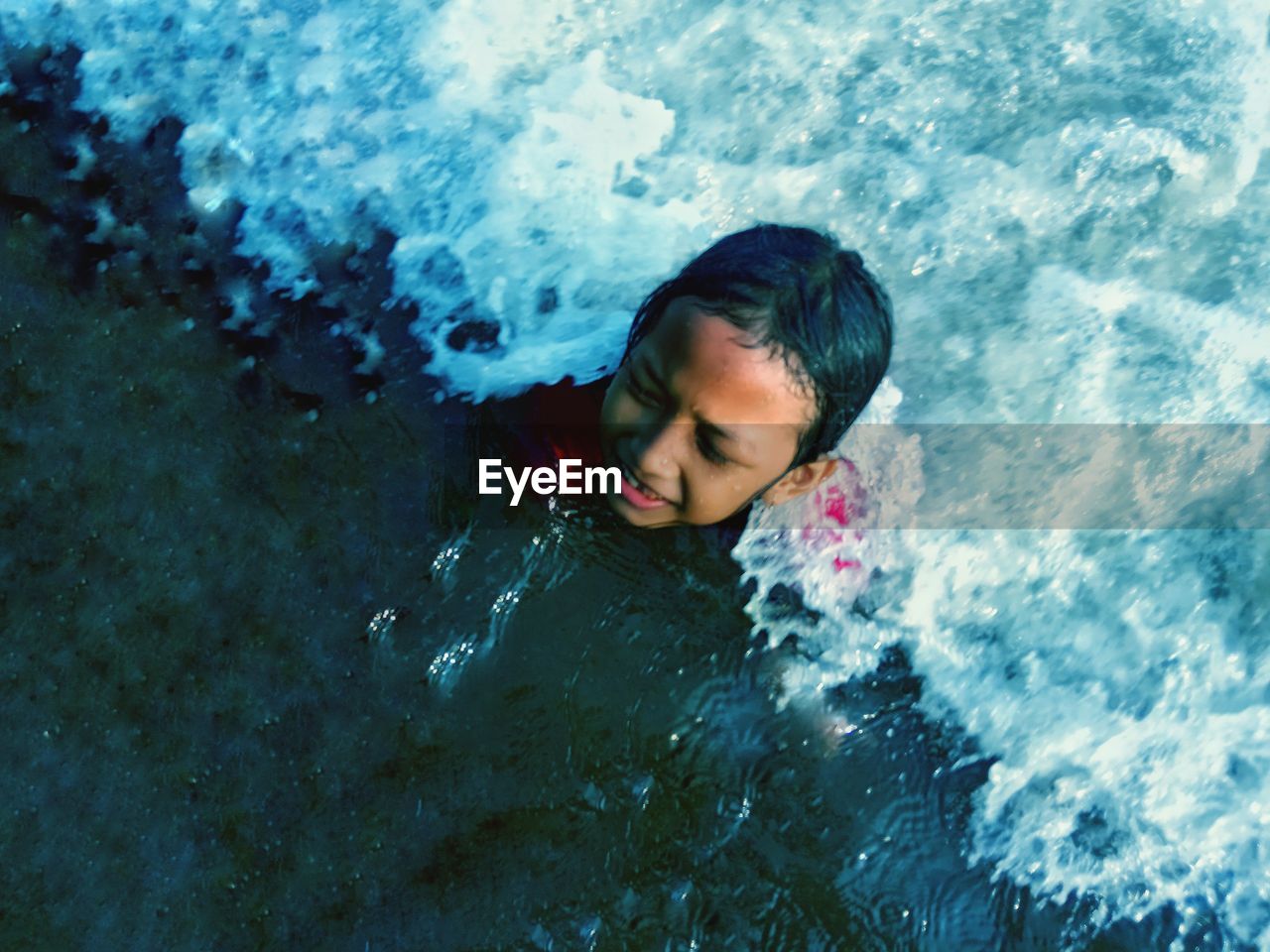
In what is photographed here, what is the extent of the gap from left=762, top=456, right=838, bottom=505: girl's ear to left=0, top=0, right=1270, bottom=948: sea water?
316 mm

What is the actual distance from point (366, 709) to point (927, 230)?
6.79ft

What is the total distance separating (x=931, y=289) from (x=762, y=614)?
117 centimetres

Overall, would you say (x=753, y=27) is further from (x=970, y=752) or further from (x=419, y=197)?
(x=970, y=752)

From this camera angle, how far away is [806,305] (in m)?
2.30

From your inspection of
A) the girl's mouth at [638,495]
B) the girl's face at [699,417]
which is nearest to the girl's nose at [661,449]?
the girl's face at [699,417]

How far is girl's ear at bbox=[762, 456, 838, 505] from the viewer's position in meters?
2.67

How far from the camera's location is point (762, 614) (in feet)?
9.83

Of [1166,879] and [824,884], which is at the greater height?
[824,884]

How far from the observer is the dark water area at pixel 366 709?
2639mm

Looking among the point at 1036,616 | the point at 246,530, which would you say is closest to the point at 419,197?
the point at 246,530

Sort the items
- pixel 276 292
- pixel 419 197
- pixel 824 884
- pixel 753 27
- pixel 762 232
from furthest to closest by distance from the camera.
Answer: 1. pixel 753 27
2. pixel 419 197
3. pixel 276 292
4. pixel 824 884
5. pixel 762 232

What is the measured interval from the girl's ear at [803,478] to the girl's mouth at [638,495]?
0.83ft

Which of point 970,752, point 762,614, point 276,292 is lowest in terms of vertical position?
point 970,752

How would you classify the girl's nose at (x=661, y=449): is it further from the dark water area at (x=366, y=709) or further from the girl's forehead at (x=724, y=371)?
the dark water area at (x=366, y=709)
